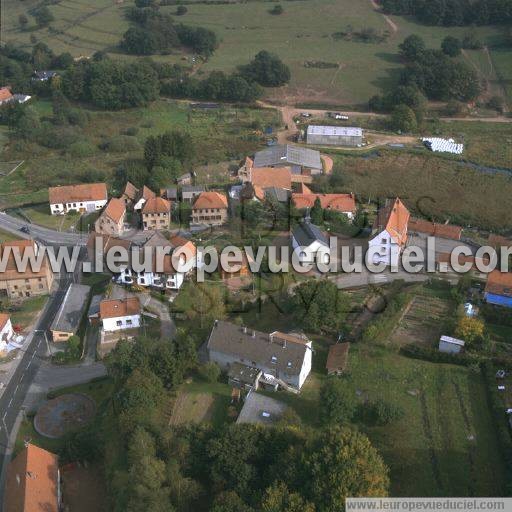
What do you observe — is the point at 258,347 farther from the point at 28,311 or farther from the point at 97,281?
the point at 28,311

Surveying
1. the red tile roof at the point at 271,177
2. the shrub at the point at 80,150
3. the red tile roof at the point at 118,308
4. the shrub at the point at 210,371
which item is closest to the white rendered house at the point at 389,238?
the red tile roof at the point at 271,177

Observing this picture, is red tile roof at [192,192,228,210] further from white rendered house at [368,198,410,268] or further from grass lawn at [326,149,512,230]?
grass lawn at [326,149,512,230]

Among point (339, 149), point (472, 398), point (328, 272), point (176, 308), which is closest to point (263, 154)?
point (339, 149)

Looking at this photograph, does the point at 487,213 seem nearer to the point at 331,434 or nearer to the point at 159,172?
the point at 159,172

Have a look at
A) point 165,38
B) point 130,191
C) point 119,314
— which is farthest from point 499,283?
point 165,38

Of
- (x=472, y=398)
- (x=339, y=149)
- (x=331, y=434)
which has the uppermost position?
(x=331, y=434)

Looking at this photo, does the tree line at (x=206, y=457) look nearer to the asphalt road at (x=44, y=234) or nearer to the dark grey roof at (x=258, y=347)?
the dark grey roof at (x=258, y=347)

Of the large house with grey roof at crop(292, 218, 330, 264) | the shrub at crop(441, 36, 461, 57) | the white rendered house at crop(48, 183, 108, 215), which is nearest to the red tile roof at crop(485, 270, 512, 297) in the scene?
the large house with grey roof at crop(292, 218, 330, 264)
